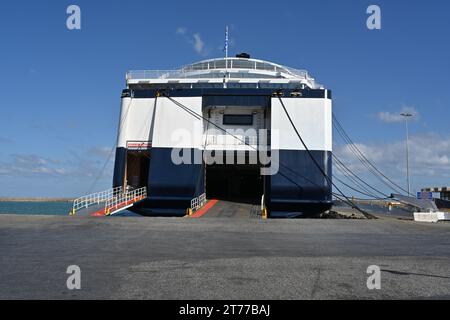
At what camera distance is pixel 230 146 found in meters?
19.7

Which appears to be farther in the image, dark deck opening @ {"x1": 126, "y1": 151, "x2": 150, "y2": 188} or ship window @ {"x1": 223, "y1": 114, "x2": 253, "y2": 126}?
ship window @ {"x1": 223, "y1": 114, "x2": 253, "y2": 126}

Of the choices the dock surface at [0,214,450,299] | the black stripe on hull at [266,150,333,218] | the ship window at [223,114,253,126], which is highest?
the ship window at [223,114,253,126]

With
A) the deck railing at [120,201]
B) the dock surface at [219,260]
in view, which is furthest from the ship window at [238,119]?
the dock surface at [219,260]

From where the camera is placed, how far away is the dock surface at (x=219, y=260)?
506 centimetres

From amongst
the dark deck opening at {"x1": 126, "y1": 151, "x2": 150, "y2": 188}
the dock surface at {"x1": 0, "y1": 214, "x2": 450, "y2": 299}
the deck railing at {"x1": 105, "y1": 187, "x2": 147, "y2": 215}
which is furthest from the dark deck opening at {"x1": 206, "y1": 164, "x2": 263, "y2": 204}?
the dock surface at {"x1": 0, "y1": 214, "x2": 450, "y2": 299}

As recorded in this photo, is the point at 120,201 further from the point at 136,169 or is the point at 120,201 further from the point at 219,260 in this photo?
the point at 219,260

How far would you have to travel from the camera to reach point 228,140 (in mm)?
20281

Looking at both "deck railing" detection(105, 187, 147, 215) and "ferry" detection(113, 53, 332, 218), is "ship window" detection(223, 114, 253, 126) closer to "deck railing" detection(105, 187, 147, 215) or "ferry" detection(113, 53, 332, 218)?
"ferry" detection(113, 53, 332, 218)

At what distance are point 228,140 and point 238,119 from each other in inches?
55.1

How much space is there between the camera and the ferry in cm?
1797

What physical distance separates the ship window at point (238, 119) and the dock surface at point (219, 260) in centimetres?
885

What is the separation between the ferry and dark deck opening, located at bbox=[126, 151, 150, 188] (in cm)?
7

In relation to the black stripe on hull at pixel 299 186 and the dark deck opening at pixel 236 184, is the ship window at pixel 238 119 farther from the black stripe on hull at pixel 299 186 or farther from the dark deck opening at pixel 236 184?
the dark deck opening at pixel 236 184

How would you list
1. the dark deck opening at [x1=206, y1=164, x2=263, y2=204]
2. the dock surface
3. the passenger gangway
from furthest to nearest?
the dark deck opening at [x1=206, y1=164, x2=263, y2=204] → the passenger gangway → the dock surface
